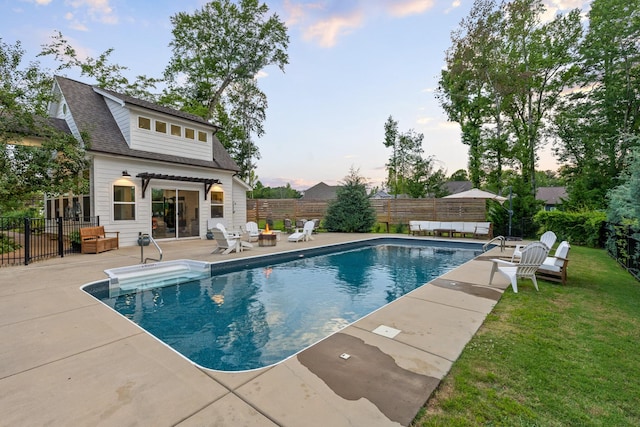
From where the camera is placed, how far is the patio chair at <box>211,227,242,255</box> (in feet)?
30.5

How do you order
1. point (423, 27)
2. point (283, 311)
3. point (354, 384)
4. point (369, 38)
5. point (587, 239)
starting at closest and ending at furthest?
point (354, 384) → point (283, 311) → point (587, 239) → point (423, 27) → point (369, 38)

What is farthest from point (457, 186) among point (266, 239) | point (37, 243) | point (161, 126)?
point (37, 243)

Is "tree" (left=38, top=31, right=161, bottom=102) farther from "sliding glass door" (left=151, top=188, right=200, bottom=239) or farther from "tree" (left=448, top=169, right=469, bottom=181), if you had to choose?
"tree" (left=448, top=169, right=469, bottom=181)

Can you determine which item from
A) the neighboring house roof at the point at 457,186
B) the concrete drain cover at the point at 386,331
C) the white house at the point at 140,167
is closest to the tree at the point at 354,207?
the white house at the point at 140,167

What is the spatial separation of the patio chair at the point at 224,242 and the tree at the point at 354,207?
7.78 m

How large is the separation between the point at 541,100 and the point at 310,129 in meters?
17.2

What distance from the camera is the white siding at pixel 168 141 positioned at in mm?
11695

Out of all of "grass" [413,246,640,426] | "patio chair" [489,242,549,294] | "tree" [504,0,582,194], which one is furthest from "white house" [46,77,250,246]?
"tree" [504,0,582,194]

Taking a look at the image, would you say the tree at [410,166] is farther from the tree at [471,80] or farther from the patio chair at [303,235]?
the patio chair at [303,235]

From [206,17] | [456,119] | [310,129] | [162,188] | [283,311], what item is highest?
[206,17]

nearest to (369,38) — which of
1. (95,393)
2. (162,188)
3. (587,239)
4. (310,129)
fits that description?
(310,129)

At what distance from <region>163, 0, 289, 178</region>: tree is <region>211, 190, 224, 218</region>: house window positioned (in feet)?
37.7

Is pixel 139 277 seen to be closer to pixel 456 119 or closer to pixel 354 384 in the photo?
pixel 354 384

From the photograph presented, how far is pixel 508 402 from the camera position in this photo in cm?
227
